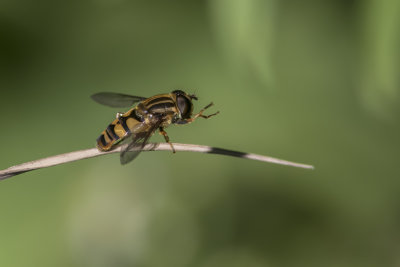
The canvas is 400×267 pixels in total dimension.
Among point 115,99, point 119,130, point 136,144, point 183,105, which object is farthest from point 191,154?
point 136,144

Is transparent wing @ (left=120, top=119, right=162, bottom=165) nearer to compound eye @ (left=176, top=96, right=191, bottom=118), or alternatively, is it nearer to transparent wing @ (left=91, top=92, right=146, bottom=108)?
compound eye @ (left=176, top=96, right=191, bottom=118)

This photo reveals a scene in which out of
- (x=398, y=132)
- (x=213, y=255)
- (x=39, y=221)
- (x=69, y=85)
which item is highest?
(x=69, y=85)

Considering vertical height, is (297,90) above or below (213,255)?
above

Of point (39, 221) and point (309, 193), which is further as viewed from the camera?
point (309, 193)

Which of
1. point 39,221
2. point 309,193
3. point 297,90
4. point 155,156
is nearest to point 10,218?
point 39,221

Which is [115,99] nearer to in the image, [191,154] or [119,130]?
[119,130]

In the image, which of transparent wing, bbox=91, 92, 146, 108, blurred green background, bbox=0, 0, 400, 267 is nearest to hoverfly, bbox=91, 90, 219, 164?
transparent wing, bbox=91, 92, 146, 108

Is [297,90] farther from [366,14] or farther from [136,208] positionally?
[366,14]

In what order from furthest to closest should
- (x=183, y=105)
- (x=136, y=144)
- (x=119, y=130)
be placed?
(x=183, y=105) < (x=119, y=130) < (x=136, y=144)
